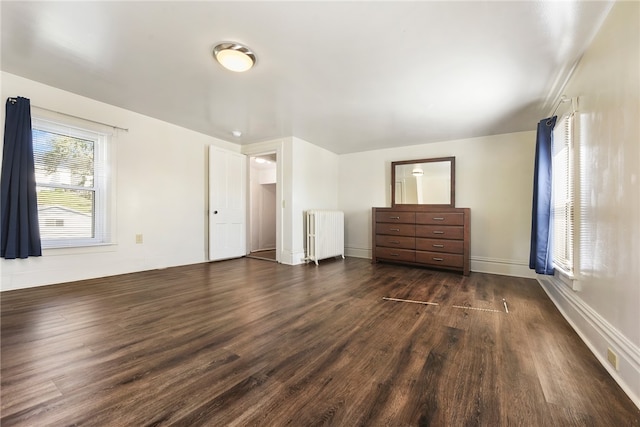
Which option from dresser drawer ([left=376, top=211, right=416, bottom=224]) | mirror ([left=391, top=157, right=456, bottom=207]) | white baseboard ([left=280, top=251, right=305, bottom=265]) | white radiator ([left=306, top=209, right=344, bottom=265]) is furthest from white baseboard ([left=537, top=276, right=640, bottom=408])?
white baseboard ([left=280, top=251, right=305, bottom=265])

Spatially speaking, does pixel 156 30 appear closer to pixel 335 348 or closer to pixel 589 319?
pixel 335 348

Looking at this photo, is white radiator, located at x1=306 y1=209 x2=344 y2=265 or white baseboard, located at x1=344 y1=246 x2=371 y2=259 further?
white baseboard, located at x1=344 y1=246 x2=371 y2=259

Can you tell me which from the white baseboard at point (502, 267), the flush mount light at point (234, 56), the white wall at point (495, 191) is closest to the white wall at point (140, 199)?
the flush mount light at point (234, 56)

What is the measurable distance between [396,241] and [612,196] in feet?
9.93

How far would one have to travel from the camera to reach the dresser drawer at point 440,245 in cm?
394

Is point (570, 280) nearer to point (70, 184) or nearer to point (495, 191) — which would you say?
point (495, 191)

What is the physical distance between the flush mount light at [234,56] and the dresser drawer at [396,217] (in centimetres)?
319

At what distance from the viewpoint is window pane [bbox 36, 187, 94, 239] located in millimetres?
2930

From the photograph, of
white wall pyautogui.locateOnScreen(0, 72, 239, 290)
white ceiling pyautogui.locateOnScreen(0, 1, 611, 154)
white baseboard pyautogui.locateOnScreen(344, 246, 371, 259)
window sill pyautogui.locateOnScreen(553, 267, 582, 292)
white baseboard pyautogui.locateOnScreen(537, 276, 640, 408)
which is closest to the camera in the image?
white baseboard pyautogui.locateOnScreen(537, 276, 640, 408)

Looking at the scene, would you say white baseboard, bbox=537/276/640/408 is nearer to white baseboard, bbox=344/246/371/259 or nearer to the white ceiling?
the white ceiling

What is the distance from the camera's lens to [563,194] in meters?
2.46

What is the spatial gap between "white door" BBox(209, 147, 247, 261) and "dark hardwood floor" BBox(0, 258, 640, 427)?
1.95 meters

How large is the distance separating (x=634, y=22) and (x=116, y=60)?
3.64m

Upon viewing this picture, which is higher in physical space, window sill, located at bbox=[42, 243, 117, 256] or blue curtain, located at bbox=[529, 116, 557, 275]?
blue curtain, located at bbox=[529, 116, 557, 275]
